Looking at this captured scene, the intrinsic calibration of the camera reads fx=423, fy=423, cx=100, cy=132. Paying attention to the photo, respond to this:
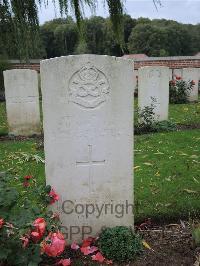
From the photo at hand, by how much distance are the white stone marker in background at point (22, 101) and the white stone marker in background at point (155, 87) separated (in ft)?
7.34

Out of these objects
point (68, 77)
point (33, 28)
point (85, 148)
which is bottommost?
point (85, 148)

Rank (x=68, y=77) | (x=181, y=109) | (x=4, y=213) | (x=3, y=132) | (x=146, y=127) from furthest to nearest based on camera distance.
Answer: (x=181, y=109)
(x=3, y=132)
(x=146, y=127)
(x=68, y=77)
(x=4, y=213)

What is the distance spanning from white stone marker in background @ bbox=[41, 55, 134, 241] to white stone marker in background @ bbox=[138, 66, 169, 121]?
18.6ft

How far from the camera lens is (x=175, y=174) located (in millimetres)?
5219

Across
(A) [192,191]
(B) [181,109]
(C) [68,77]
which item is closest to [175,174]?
(A) [192,191]

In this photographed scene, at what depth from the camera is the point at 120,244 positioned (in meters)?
3.21

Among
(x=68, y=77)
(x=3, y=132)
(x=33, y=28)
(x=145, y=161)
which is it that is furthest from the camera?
(x=3, y=132)

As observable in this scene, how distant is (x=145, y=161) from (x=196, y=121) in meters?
4.22

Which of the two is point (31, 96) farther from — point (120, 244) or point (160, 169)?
point (120, 244)

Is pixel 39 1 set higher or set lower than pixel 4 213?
higher

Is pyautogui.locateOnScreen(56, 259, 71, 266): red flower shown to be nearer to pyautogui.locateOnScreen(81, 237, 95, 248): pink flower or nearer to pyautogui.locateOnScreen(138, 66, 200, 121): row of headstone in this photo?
pyautogui.locateOnScreen(81, 237, 95, 248): pink flower

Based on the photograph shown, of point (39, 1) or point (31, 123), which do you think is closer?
point (39, 1)

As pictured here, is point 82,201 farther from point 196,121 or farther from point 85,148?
point 196,121

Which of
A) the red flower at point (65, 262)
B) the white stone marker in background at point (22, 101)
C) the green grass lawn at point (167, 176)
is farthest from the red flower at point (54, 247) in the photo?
the white stone marker in background at point (22, 101)
